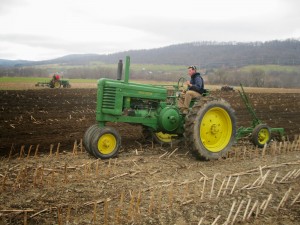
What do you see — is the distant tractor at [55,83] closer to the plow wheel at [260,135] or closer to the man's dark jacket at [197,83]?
the man's dark jacket at [197,83]

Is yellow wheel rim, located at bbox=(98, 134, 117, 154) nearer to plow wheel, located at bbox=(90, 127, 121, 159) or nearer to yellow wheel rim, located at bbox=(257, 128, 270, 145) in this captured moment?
plow wheel, located at bbox=(90, 127, 121, 159)

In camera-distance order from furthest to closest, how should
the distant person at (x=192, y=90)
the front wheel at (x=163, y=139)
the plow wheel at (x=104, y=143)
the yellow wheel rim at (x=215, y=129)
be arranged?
the front wheel at (x=163, y=139) → the distant person at (x=192, y=90) → the yellow wheel rim at (x=215, y=129) → the plow wheel at (x=104, y=143)

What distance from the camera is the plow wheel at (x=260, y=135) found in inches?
351

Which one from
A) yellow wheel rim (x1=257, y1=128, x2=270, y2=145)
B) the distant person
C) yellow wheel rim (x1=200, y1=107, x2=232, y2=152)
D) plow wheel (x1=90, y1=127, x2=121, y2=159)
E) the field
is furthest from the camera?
yellow wheel rim (x1=257, y1=128, x2=270, y2=145)

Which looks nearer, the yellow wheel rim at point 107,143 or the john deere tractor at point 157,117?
the yellow wheel rim at point 107,143

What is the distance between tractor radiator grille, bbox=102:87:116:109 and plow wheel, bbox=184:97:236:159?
1.67 metres

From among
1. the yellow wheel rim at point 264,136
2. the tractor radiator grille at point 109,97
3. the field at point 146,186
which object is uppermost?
the tractor radiator grille at point 109,97

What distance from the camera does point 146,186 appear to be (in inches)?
223

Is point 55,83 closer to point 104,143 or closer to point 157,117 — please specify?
point 157,117

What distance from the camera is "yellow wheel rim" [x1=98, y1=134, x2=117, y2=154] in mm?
7117

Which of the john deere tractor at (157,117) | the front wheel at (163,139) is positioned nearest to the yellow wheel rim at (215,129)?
the john deere tractor at (157,117)

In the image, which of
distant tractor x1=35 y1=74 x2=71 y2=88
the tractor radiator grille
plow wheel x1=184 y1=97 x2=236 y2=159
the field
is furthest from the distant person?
distant tractor x1=35 y1=74 x2=71 y2=88

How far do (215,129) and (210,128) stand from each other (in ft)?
0.41

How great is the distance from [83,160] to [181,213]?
9.90 ft
